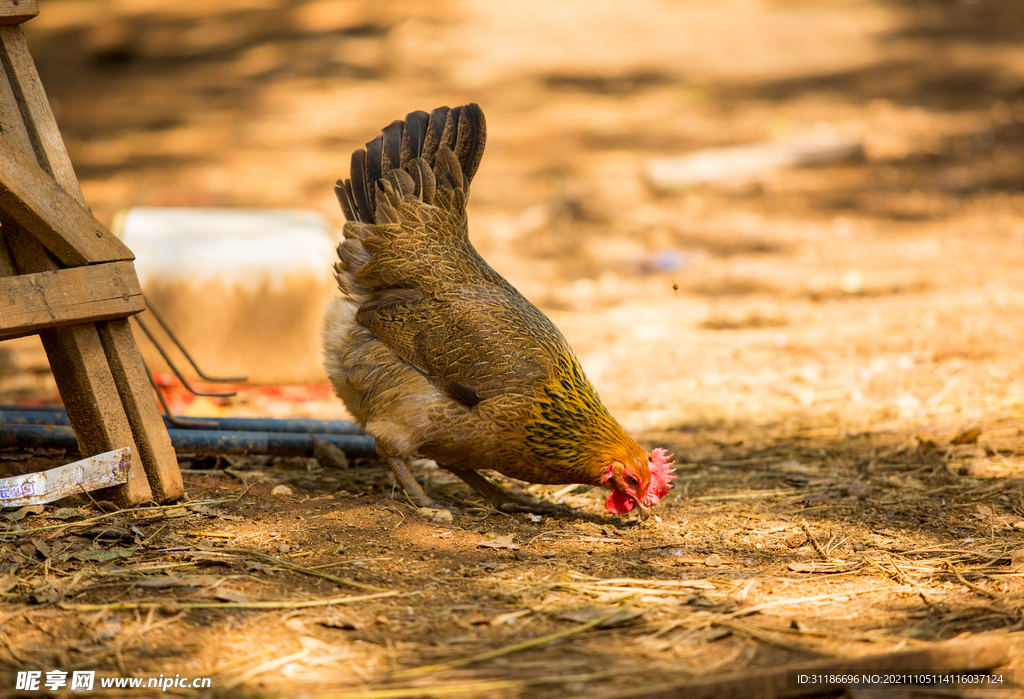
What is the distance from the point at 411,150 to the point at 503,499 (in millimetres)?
1652

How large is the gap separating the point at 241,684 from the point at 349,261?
2.16 meters

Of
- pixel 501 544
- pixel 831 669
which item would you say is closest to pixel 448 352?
pixel 501 544

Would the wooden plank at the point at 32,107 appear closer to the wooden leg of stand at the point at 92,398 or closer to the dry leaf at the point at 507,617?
the wooden leg of stand at the point at 92,398

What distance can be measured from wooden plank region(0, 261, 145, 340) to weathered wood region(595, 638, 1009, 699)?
2149 millimetres

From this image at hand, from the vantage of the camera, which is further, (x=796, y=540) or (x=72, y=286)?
(x=796, y=540)

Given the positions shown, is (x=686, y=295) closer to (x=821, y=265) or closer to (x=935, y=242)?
(x=821, y=265)

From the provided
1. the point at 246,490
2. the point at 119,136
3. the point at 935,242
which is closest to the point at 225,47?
the point at 119,136

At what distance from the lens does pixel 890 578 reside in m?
2.72

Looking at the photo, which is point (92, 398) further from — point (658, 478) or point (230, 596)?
point (658, 478)

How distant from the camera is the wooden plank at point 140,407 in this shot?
3.02 meters

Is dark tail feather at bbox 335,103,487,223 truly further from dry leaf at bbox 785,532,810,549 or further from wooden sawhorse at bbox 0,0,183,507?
dry leaf at bbox 785,532,810,549

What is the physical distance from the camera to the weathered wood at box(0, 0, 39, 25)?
2820 millimetres

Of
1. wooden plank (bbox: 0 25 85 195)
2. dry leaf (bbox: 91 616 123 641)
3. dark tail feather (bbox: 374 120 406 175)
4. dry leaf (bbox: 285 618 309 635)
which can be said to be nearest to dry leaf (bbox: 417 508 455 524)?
dry leaf (bbox: 285 618 309 635)

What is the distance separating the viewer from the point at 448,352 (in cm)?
338
